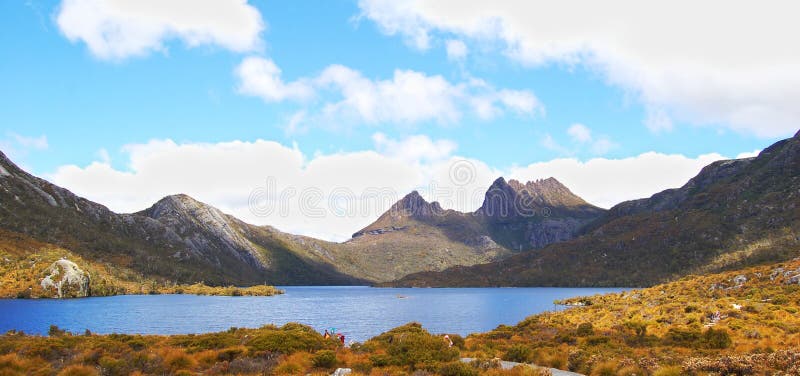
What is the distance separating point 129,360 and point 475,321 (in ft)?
228

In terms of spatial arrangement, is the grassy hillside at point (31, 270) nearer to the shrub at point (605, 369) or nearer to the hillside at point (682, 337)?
the hillside at point (682, 337)

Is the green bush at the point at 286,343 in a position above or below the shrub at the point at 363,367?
above

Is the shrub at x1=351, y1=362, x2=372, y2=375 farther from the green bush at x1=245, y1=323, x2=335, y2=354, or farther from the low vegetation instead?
the green bush at x1=245, y1=323, x2=335, y2=354

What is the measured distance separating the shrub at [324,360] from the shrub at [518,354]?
37.8 feet

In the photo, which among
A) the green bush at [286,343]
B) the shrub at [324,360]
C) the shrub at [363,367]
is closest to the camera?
the shrub at [363,367]

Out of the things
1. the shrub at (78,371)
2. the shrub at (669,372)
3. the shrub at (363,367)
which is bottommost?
the shrub at (363,367)

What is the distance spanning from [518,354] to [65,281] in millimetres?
180527

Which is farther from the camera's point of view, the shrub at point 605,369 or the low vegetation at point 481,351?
the shrub at point 605,369

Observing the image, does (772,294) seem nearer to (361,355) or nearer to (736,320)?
(736,320)

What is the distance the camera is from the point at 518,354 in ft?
99.9

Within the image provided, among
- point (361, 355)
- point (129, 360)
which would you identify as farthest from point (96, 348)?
point (361, 355)

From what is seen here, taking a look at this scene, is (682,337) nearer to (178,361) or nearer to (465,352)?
(465,352)

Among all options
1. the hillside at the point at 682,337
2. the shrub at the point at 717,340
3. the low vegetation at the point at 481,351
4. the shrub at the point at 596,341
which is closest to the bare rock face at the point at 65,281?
the low vegetation at the point at 481,351

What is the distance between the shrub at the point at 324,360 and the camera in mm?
26172
